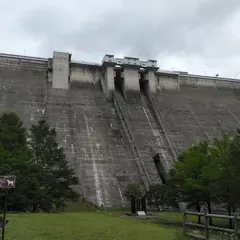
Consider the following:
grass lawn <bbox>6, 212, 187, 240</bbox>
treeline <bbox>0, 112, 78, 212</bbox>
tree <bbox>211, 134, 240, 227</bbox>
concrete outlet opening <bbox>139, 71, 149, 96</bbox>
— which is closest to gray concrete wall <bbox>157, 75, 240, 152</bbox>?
concrete outlet opening <bbox>139, 71, 149, 96</bbox>

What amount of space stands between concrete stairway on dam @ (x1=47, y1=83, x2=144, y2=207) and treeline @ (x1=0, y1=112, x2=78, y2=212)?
11.2 ft

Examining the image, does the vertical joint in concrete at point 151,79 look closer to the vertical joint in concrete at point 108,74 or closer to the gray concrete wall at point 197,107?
the gray concrete wall at point 197,107

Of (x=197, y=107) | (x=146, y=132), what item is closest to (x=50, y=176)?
(x=146, y=132)

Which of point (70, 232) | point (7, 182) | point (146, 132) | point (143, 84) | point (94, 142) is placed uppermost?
point (143, 84)

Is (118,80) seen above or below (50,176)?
above

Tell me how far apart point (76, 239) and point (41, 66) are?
3013 cm

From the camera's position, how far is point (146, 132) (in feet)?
98.8

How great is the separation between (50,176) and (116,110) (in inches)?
599

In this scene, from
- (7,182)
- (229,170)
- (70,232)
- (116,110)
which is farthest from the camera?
(116,110)

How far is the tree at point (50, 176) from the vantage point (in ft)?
56.4

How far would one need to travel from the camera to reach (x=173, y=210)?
22312mm

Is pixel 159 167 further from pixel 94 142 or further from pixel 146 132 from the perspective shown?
pixel 94 142

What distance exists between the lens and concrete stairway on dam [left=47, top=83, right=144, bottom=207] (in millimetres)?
23023

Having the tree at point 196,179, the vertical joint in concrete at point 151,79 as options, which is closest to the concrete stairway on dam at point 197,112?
the vertical joint in concrete at point 151,79
